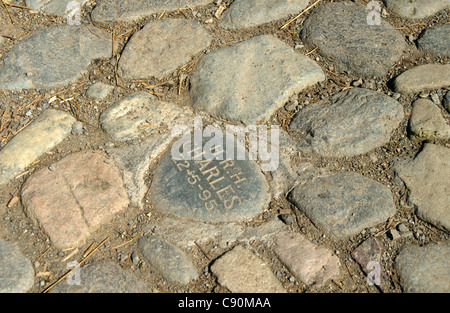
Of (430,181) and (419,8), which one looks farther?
(419,8)

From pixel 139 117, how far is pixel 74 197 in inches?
24.7

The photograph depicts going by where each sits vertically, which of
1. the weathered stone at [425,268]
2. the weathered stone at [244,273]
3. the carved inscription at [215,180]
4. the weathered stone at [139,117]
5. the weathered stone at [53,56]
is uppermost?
the weathered stone at [53,56]

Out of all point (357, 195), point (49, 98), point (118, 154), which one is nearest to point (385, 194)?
point (357, 195)

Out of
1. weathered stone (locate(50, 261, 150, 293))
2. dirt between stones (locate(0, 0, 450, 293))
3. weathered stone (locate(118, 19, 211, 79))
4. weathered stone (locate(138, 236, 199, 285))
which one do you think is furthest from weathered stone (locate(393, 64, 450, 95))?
weathered stone (locate(50, 261, 150, 293))

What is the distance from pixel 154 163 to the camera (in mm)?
2451

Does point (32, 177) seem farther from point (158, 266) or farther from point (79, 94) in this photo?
point (158, 266)

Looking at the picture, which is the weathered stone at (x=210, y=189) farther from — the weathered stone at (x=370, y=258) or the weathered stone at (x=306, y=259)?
the weathered stone at (x=370, y=258)

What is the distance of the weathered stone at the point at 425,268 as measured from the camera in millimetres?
1950

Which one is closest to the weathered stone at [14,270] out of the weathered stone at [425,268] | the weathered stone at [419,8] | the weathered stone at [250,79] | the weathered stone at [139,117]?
the weathered stone at [139,117]

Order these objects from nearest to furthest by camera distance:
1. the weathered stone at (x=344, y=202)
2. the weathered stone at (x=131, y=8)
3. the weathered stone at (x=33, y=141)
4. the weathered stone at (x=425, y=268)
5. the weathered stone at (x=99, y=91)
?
the weathered stone at (x=425, y=268), the weathered stone at (x=344, y=202), the weathered stone at (x=33, y=141), the weathered stone at (x=99, y=91), the weathered stone at (x=131, y=8)

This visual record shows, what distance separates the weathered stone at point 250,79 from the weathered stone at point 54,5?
44.5 inches

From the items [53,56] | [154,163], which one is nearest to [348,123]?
[154,163]

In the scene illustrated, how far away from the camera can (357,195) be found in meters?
2.25

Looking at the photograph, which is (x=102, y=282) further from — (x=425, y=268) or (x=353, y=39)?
(x=353, y=39)
